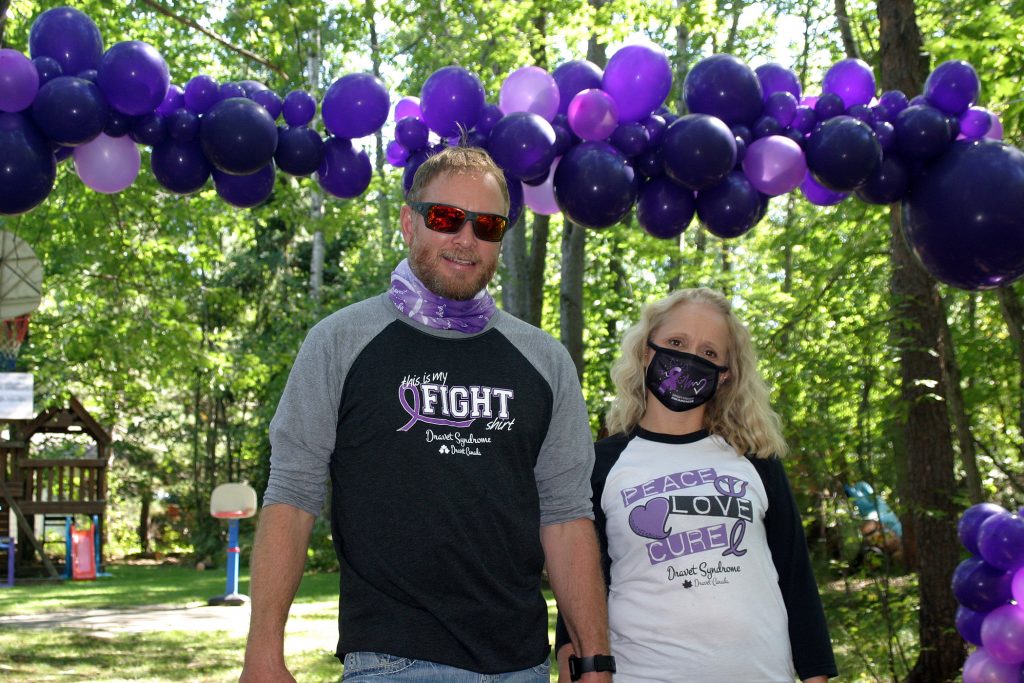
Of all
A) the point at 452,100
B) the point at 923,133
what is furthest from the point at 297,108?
the point at 923,133

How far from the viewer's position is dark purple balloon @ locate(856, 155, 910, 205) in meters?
5.50

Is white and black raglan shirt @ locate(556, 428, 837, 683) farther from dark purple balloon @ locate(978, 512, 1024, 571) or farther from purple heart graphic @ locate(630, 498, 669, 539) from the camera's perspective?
dark purple balloon @ locate(978, 512, 1024, 571)

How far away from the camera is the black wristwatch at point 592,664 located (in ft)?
9.69

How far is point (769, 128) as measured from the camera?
5625 mm

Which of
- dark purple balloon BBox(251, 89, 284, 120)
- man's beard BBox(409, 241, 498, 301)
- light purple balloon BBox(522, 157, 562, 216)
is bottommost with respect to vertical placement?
man's beard BBox(409, 241, 498, 301)

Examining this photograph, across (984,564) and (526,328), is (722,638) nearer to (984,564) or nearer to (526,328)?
(526,328)

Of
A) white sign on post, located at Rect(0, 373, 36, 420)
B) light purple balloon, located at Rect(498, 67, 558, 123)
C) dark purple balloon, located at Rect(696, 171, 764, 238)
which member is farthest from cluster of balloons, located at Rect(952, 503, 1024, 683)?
white sign on post, located at Rect(0, 373, 36, 420)

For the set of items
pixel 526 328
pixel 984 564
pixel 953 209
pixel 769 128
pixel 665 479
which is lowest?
pixel 984 564

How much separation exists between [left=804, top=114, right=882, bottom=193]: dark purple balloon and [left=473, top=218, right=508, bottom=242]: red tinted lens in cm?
287

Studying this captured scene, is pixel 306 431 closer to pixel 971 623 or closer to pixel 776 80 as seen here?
pixel 776 80

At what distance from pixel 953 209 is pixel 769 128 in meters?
→ 0.94

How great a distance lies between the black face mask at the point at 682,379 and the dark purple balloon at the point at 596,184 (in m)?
1.85

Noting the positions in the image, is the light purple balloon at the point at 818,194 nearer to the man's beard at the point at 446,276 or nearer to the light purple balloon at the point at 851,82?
the light purple balloon at the point at 851,82

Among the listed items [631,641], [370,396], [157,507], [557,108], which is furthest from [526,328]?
[157,507]
